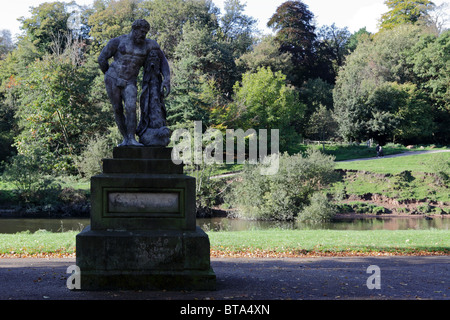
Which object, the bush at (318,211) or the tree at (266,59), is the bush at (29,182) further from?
the tree at (266,59)

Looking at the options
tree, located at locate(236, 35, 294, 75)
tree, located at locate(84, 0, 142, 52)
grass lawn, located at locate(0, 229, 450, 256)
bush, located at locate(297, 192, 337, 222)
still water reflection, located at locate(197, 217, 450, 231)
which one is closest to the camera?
grass lawn, located at locate(0, 229, 450, 256)

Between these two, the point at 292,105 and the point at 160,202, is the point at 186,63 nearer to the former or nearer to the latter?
the point at 292,105

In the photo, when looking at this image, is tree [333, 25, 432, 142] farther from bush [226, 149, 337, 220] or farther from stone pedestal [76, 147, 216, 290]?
Result: stone pedestal [76, 147, 216, 290]

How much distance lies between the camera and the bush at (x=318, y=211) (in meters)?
28.2

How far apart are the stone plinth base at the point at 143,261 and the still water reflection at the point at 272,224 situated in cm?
1721

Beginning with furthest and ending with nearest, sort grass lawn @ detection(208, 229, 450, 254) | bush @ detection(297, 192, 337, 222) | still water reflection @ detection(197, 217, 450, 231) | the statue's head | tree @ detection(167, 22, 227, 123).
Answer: tree @ detection(167, 22, 227, 123)
bush @ detection(297, 192, 337, 222)
still water reflection @ detection(197, 217, 450, 231)
grass lawn @ detection(208, 229, 450, 254)
the statue's head

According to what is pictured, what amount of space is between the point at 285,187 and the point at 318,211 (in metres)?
2.78

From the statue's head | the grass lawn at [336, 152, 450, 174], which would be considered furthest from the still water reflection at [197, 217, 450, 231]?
the statue's head

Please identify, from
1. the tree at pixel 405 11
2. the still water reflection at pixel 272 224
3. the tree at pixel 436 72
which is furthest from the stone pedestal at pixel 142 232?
the tree at pixel 405 11

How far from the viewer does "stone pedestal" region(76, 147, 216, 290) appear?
23.5 feet

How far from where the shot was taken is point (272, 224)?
2825cm

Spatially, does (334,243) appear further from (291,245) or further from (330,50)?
(330,50)

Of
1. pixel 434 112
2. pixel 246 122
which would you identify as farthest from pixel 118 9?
pixel 434 112

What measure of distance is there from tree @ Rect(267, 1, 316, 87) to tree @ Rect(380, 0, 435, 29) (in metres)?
12.6
